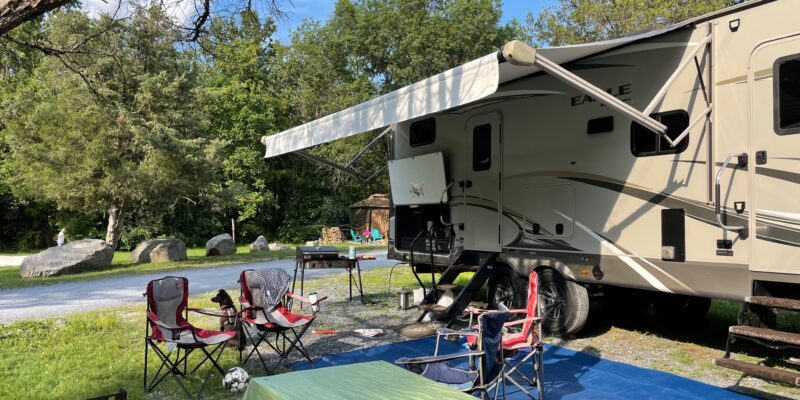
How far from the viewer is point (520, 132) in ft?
21.3

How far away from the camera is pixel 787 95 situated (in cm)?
422

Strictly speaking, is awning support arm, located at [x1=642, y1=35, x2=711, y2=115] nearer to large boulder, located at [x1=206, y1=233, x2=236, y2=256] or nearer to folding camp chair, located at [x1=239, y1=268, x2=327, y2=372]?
folding camp chair, located at [x1=239, y1=268, x2=327, y2=372]

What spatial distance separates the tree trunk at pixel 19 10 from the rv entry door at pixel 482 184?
4841 mm

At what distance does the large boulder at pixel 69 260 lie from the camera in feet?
42.8

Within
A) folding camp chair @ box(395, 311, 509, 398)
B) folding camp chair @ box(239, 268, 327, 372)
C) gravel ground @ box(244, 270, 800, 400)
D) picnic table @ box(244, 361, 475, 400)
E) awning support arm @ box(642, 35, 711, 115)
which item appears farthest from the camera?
folding camp chair @ box(239, 268, 327, 372)

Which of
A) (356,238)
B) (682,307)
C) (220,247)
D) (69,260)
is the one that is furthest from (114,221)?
(682,307)

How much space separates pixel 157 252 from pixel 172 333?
13.0 meters

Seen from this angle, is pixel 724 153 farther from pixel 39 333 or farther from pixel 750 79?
pixel 39 333

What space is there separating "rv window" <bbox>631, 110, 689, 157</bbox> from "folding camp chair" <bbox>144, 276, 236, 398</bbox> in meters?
4.09

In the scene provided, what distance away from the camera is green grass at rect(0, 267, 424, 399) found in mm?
4457

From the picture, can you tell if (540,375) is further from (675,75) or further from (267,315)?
(675,75)

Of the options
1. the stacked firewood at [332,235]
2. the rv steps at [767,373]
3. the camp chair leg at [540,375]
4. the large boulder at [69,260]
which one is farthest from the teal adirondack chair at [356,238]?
the rv steps at [767,373]

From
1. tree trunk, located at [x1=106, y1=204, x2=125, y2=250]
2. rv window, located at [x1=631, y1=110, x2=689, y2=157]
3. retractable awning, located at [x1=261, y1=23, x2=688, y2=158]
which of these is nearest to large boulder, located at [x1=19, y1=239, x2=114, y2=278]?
tree trunk, located at [x1=106, y1=204, x2=125, y2=250]

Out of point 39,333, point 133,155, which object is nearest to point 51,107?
point 133,155
